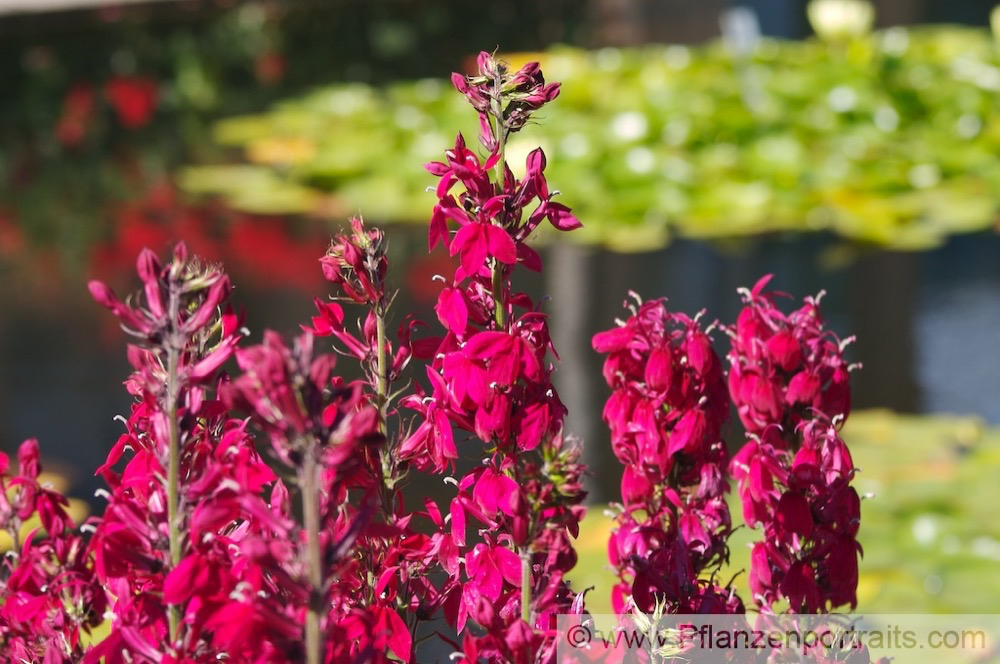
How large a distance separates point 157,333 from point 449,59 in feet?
23.5

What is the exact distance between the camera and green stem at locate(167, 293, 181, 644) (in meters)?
0.89

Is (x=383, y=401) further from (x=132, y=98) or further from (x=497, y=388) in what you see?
(x=132, y=98)

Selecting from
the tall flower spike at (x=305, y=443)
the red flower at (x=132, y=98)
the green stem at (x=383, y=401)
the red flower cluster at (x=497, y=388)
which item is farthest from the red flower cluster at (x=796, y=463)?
the red flower at (x=132, y=98)

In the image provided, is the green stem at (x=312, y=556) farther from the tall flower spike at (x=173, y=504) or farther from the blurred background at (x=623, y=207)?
the blurred background at (x=623, y=207)

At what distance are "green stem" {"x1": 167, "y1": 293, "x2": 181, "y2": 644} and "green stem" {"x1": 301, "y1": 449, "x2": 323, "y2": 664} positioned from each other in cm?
11

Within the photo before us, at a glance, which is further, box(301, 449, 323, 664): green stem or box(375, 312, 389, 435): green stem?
box(375, 312, 389, 435): green stem

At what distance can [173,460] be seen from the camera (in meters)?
0.88

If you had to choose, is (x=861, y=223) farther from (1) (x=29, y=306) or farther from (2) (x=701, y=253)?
(1) (x=29, y=306)

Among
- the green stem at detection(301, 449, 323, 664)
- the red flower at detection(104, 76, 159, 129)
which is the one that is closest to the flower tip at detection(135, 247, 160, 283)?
the green stem at detection(301, 449, 323, 664)

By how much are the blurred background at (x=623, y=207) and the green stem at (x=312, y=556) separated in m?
1.64

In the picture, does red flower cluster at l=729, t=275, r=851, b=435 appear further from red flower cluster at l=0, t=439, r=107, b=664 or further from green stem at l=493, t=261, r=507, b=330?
red flower cluster at l=0, t=439, r=107, b=664

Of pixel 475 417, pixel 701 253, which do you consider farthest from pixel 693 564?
pixel 701 253

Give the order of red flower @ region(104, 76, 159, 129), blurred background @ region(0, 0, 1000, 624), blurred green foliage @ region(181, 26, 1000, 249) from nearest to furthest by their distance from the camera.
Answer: blurred background @ region(0, 0, 1000, 624)
blurred green foliage @ region(181, 26, 1000, 249)
red flower @ region(104, 76, 159, 129)

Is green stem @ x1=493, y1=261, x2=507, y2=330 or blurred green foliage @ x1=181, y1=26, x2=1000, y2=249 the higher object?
blurred green foliage @ x1=181, y1=26, x2=1000, y2=249
